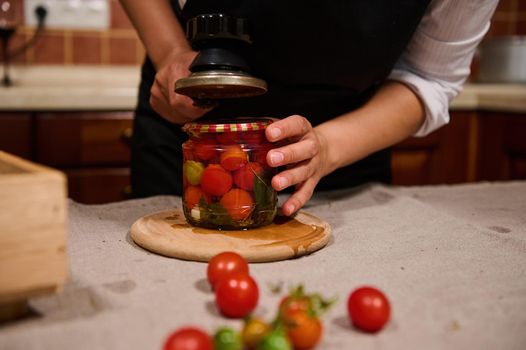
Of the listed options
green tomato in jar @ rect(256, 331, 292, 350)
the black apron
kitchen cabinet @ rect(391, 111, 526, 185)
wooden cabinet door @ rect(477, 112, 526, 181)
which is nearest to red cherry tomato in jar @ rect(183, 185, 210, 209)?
the black apron

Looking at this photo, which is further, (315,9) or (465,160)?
(465,160)

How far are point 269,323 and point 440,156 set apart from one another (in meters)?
1.65

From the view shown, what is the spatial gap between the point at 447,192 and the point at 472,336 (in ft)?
2.33

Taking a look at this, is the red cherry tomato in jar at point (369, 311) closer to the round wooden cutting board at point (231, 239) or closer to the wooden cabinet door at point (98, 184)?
the round wooden cutting board at point (231, 239)

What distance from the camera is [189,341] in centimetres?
51

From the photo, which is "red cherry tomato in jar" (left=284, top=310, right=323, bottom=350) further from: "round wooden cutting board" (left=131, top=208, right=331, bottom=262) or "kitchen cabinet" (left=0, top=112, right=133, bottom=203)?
"kitchen cabinet" (left=0, top=112, right=133, bottom=203)

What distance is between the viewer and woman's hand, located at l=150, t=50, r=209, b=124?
1016mm

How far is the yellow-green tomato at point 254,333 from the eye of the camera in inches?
21.1

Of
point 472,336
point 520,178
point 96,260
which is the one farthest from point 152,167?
point 520,178

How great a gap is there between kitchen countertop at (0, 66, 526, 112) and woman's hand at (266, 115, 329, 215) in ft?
2.94

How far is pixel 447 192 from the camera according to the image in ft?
4.14

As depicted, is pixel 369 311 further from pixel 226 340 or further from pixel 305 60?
pixel 305 60

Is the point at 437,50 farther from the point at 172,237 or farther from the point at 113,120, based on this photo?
the point at 113,120

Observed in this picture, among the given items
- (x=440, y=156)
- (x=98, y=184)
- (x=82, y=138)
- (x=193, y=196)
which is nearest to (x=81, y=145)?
(x=82, y=138)
